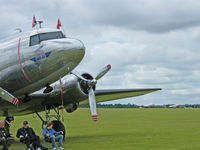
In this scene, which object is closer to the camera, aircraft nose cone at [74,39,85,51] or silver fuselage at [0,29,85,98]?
silver fuselage at [0,29,85,98]

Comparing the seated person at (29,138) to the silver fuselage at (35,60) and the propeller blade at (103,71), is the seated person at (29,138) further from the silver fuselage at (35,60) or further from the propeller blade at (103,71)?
the propeller blade at (103,71)

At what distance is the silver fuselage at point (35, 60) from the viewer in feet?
43.6

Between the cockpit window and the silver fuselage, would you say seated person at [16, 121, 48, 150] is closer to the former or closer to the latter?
the silver fuselage

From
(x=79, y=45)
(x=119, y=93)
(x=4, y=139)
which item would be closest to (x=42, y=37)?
(x=79, y=45)

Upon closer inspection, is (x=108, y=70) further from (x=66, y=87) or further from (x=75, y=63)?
(x=75, y=63)

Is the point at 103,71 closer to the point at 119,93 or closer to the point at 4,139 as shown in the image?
the point at 119,93

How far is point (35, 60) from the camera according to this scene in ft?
43.9

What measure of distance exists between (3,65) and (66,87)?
3.92 metres

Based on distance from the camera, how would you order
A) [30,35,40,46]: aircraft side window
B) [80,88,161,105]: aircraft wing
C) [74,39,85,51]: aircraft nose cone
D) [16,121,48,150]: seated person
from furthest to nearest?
[80,88,161,105]: aircraft wing → [30,35,40,46]: aircraft side window → [74,39,85,51]: aircraft nose cone → [16,121,48,150]: seated person

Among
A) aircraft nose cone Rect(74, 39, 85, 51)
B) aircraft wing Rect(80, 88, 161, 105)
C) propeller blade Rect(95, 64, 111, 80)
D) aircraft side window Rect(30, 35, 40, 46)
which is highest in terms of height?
aircraft side window Rect(30, 35, 40, 46)

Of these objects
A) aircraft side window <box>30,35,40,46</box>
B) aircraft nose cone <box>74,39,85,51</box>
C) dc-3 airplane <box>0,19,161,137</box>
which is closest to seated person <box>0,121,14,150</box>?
dc-3 airplane <box>0,19,161,137</box>

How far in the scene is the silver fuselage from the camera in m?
13.3

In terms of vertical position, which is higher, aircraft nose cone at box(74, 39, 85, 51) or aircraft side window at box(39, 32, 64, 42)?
aircraft side window at box(39, 32, 64, 42)

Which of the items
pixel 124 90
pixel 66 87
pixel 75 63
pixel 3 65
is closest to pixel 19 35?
pixel 3 65
